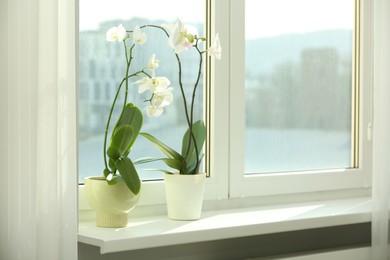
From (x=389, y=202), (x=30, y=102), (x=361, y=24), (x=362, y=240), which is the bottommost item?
(x=362, y=240)

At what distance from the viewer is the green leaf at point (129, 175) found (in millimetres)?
2043

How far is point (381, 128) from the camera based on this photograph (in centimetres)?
263

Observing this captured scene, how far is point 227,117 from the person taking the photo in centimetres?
258

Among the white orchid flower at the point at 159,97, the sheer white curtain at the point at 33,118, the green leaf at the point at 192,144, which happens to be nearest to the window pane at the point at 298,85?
the green leaf at the point at 192,144

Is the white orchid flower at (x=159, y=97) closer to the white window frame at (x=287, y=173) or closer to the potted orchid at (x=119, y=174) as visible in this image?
the potted orchid at (x=119, y=174)

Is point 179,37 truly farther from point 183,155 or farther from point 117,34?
point 183,155

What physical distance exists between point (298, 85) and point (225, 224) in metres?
0.82

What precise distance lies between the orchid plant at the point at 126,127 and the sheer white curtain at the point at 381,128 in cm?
87

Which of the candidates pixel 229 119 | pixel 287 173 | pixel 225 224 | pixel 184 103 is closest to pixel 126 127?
pixel 184 103

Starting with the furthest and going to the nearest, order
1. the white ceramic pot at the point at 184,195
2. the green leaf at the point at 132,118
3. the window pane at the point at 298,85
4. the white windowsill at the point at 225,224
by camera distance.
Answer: the window pane at the point at 298,85
the white ceramic pot at the point at 184,195
the green leaf at the point at 132,118
the white windowsill at the point at 225,224

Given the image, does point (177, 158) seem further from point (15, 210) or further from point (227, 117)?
point (15, 210)

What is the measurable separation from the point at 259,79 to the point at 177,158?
616 mm

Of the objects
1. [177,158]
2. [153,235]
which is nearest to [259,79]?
[177,158]

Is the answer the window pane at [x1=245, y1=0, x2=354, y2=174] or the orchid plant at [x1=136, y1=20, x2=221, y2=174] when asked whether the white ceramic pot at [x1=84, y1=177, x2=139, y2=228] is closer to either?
the orchid plant at [x1=136, y1=20, x2=221, y2=174]
